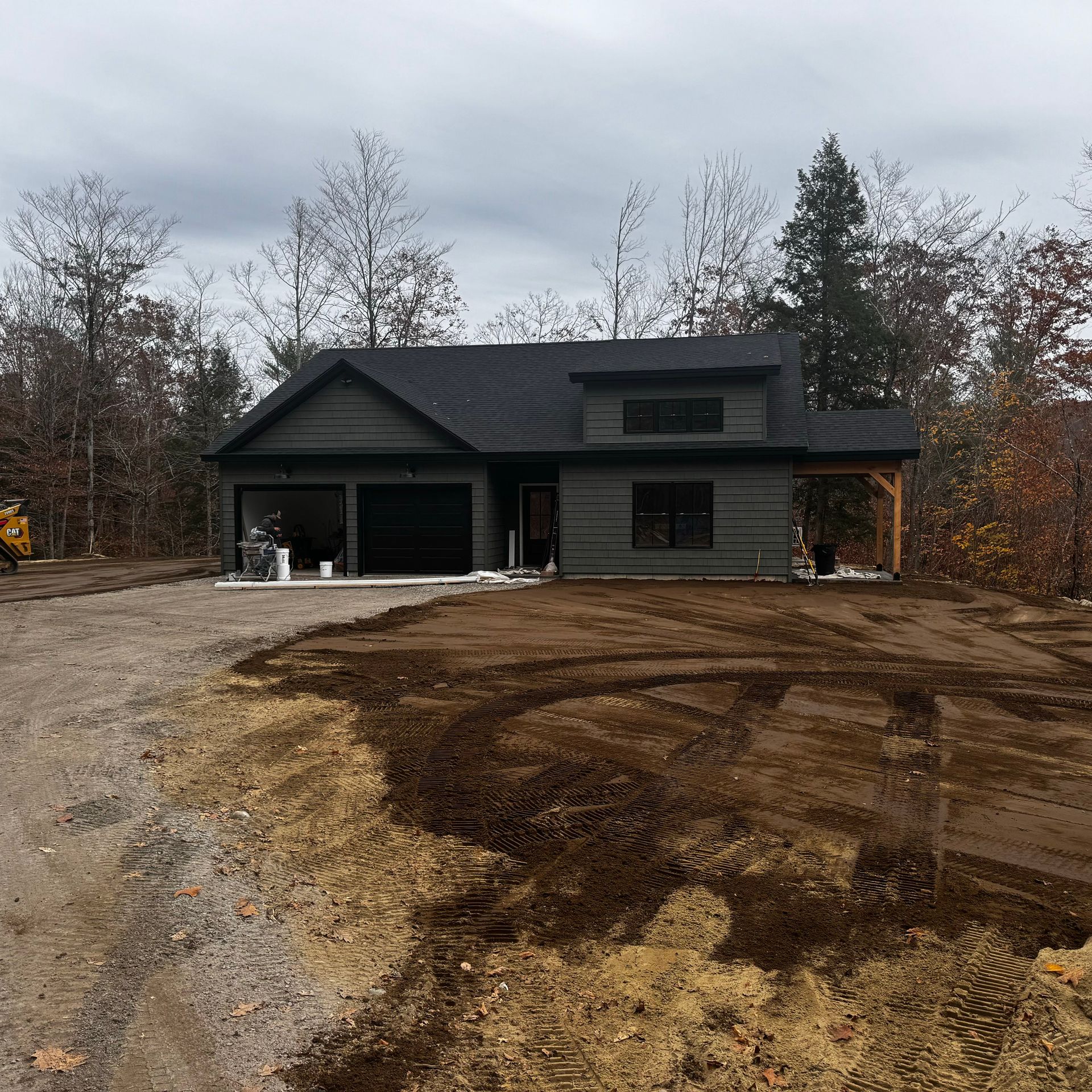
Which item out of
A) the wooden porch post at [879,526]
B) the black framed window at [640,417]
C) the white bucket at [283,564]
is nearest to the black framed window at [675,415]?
the black framed window at [640,417]

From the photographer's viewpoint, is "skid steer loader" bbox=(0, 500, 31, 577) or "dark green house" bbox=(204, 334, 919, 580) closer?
"dark green house" bbox=(204, 334, 919, 580)

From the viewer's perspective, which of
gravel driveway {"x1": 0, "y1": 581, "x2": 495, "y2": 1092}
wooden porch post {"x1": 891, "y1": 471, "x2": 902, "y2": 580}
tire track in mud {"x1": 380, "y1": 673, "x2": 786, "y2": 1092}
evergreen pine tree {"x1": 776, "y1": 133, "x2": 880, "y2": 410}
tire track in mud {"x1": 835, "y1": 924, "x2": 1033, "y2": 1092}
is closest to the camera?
tire track in mud {"x1": 835, "y1": 924, "x2": 1033, "y2": 1092}

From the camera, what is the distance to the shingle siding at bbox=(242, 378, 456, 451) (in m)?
17.7

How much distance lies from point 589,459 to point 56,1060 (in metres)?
15.5

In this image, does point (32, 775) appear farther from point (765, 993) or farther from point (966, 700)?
point (966, 700)

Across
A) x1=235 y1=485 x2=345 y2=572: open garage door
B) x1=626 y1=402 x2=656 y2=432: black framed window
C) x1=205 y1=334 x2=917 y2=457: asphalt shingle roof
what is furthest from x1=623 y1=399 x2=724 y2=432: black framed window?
x1=235 y1=485 x2=345 y2=572: open garage door

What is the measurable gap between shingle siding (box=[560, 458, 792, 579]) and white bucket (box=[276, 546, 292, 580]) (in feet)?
18.8

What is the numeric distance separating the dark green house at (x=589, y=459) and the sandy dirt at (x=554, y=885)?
373 inches

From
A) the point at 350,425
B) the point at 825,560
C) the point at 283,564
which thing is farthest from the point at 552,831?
the point at 350,425

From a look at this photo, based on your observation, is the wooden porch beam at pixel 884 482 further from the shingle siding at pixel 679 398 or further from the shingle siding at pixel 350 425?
the shingle siding at pixel 350 425

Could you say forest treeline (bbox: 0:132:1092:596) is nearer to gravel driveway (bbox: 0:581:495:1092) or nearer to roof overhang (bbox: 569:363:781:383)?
roof overhang (bbox: 569:363:781:383)

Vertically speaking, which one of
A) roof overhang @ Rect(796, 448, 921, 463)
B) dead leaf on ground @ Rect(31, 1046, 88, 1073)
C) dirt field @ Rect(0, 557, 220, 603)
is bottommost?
dead leaf on ground @ Rect(31, 1046, 88, 1073)

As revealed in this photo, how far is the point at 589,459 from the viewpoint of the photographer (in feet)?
57.0

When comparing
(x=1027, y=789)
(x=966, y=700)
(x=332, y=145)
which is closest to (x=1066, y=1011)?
(x=1027, y=789)
